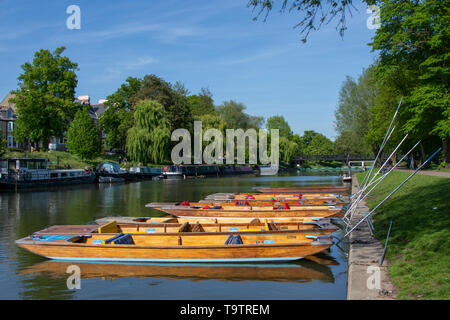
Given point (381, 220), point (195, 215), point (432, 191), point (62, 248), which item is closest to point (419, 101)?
point (432, 191)

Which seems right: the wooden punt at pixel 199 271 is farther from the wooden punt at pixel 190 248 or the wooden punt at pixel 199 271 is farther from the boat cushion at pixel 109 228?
the boat cushion at pixel 109 228

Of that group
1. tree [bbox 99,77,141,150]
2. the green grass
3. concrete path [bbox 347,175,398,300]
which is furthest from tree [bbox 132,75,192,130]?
concrete path [bbox 347,175,398,300]

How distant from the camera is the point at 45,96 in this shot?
64562mm

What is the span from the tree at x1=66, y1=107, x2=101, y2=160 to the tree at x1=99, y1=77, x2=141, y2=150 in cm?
1604

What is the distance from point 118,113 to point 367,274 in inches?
3248

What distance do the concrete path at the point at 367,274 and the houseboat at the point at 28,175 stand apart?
38.8 m

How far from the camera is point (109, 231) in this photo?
1431 centimetres

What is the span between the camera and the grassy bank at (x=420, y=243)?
7.49 m

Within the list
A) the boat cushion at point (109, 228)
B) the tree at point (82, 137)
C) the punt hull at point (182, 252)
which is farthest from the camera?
the tree at point (82, 137)

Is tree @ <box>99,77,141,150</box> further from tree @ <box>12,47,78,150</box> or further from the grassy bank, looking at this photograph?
the grassy bank

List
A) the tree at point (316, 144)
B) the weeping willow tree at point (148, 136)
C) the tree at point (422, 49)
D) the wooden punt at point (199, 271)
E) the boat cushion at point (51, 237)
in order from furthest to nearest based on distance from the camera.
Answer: the tree at point (316, 144), the weeping willow tree at point (148, 136), the tree at point (422, 49), the boat cushion at point (51, 237), the wooden punt at point (199, 271)

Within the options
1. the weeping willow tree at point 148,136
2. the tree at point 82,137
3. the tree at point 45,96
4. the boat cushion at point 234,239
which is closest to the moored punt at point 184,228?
the boat cushion at point 234,239

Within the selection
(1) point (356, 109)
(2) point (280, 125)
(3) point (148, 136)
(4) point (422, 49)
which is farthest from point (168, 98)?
(4) point (422, 49)

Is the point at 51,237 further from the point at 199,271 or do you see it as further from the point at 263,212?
the point at 263,212
